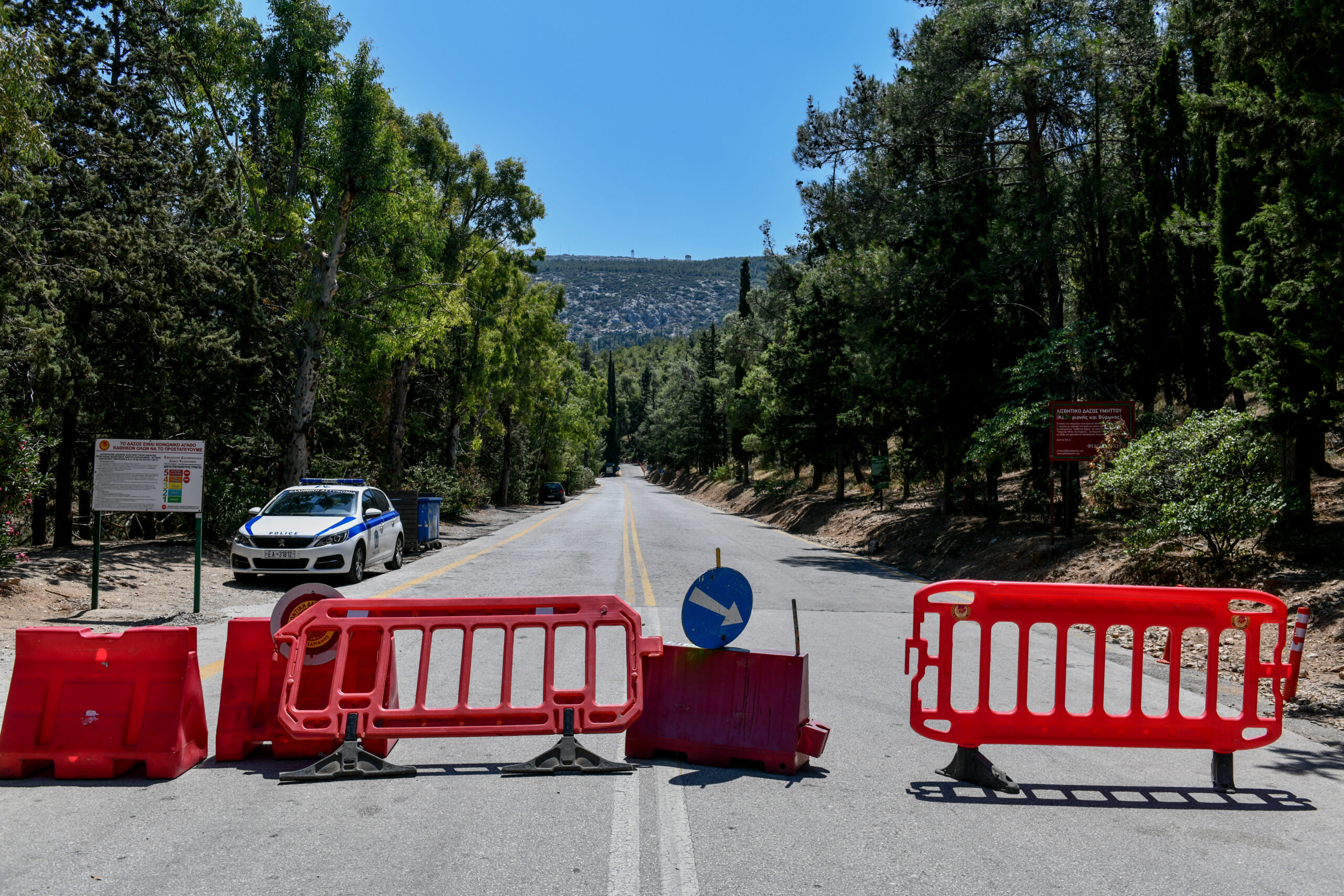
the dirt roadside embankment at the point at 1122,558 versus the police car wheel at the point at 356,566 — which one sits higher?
the dirt roadside embankment at the point at 1122,558

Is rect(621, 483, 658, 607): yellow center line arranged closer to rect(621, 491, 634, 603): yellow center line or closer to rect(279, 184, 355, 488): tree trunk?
rect(621, 491, 634, 603): yellow center line

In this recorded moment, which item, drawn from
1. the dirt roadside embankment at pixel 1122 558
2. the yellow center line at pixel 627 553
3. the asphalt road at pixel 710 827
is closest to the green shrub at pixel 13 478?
the asphalt road at pixel 710 827

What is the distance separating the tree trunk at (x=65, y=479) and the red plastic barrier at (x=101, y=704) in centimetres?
1411

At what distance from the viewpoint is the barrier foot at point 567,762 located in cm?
528

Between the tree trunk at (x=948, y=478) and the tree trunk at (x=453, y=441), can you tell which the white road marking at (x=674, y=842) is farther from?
the tree trunk at (x=453, y=441)

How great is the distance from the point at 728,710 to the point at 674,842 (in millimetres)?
1515

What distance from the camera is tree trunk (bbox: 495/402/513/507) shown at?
161ft

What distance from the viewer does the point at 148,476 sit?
37.4ft

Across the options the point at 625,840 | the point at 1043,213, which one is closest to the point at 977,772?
the point at 625,840

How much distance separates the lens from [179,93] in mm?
18641

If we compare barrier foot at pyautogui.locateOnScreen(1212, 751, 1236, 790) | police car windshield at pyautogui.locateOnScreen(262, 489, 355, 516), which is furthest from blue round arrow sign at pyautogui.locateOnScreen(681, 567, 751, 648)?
police car windshield at pyautogui.locateOnScreen(262, 489, 355, 516)

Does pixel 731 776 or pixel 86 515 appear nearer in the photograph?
pixel 731 776

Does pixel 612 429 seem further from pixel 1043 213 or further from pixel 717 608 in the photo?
pixel 717 608

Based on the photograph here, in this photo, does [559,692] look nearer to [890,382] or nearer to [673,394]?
[890,382]
